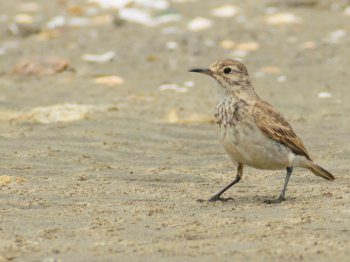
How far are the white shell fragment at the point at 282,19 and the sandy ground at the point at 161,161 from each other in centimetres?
44

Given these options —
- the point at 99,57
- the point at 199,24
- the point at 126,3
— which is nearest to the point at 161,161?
the point at 99,57

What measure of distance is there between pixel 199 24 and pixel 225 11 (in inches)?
49.3

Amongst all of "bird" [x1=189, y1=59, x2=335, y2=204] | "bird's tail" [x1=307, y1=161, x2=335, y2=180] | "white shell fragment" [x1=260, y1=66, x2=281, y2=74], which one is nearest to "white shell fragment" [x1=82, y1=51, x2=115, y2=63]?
"white shell fragment" [x1=260, y1=66, x2=281, y2=74]

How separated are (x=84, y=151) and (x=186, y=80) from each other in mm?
4116

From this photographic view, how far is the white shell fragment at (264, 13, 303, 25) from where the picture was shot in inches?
492

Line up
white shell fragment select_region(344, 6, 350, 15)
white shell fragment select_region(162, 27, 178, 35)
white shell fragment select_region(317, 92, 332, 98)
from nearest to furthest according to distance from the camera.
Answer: white shell fragment select_region(317, 92, 332, 98) → white shell fragment select_region(162, 27, 178, 35) → white shell fragment select_region(344, 6, 350, 15)

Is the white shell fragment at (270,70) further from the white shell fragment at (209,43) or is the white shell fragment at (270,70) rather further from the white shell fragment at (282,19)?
the white shell fragment at (282,19)

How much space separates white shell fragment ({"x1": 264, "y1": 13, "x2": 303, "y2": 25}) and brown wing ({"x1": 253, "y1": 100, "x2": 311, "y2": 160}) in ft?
28.0

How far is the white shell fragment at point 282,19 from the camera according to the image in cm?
1248

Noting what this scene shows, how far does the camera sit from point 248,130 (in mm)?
4137

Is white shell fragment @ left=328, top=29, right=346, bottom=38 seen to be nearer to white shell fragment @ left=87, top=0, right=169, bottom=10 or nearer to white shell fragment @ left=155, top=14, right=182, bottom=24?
white shell fragment @ left=155, top=14, right=182, bottom=24

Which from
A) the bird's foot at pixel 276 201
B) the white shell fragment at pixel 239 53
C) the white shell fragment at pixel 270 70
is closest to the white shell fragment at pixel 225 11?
the white shell fragment at pixel 239 53

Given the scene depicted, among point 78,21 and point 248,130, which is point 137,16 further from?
point 248,130

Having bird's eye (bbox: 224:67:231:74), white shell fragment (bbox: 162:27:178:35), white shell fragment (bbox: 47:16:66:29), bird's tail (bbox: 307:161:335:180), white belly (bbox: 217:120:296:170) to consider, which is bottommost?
white shell fragment (bbox: 162:27:178:35)
